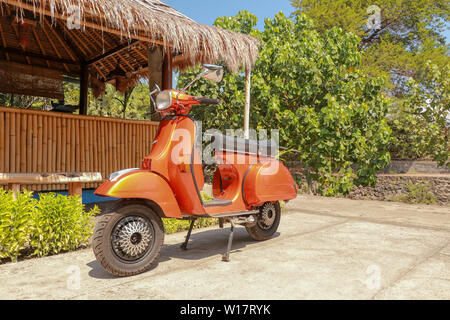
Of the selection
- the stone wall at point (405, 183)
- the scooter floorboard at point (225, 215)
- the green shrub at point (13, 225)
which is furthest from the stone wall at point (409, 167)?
the green shrub at point (13, 225)

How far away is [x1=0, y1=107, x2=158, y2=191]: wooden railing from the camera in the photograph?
5312 mm

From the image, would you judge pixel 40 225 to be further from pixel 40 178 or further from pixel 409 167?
pixel 409 167

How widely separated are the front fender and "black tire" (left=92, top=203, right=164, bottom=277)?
0.39 feet

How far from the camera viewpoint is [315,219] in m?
6.18

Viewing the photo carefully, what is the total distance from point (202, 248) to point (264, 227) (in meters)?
0.84

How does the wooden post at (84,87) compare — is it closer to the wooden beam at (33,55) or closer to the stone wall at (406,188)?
the wooden beam at (33,55)

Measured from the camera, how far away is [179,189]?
336 centimetres

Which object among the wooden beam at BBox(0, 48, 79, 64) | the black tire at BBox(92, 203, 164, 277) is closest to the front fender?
the black tire at BBox(92, 203, 164, 277)

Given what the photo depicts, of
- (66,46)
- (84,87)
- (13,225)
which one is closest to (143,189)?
(13,225)

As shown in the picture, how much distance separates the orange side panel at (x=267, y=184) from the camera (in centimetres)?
A: 403

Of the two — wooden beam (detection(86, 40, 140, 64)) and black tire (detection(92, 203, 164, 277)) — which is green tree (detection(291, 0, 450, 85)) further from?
black tire (detection(92, 203, 164, 277))
